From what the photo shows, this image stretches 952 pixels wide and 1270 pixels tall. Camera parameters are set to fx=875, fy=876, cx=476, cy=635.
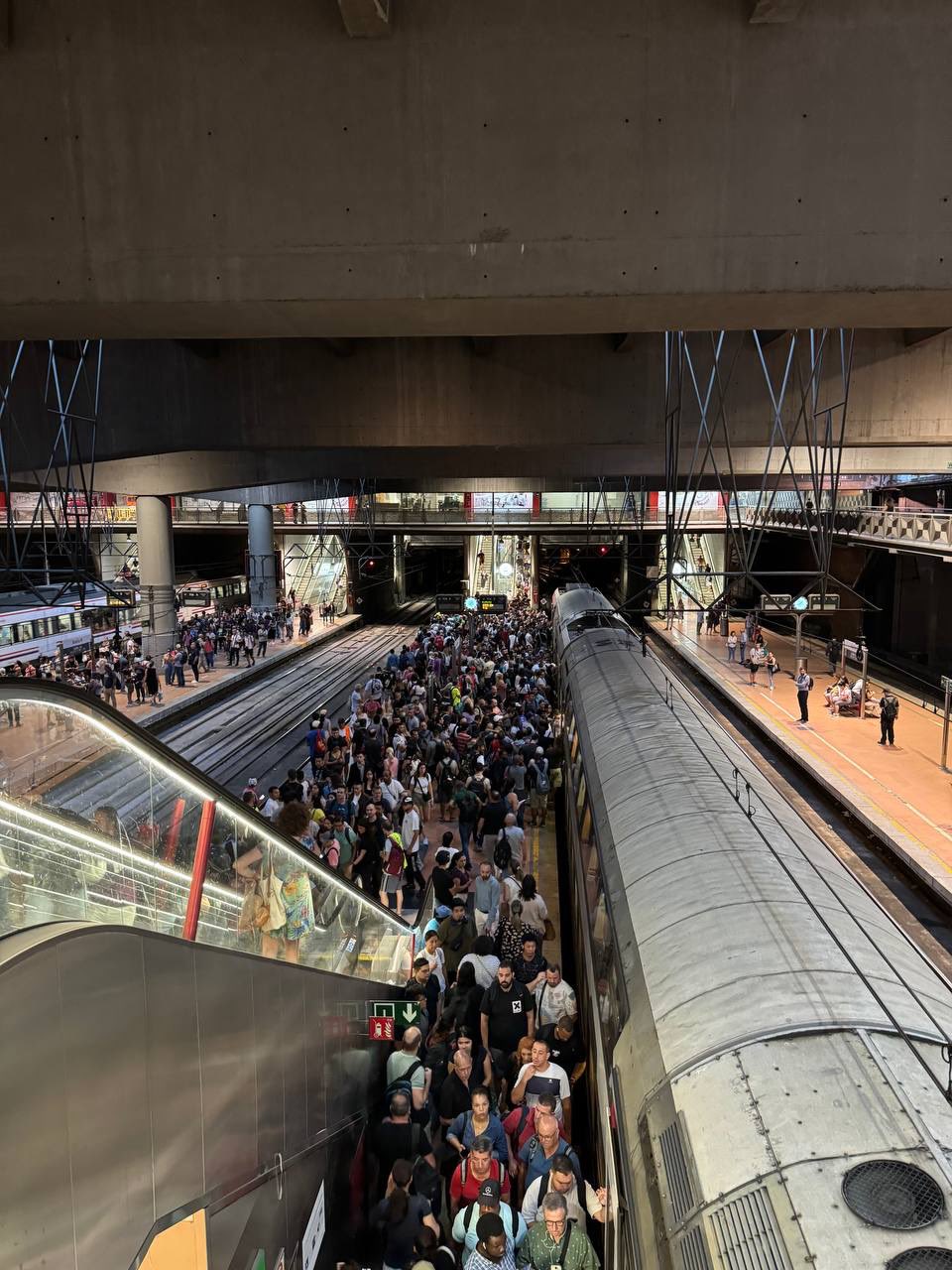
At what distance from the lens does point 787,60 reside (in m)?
4.69

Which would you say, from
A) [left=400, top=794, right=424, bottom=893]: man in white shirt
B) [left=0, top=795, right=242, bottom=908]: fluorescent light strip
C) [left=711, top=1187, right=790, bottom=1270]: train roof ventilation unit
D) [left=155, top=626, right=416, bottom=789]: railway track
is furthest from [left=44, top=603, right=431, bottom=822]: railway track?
[left=711, top=1187, right=790, bottom=1270]: train roof ventilation unit

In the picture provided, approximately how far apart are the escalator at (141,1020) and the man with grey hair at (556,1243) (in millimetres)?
1187

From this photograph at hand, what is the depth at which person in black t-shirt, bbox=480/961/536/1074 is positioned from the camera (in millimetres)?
6594

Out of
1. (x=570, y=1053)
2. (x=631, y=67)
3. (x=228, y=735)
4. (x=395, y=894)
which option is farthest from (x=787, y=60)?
(x=228, y=735)

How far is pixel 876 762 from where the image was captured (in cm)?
1716

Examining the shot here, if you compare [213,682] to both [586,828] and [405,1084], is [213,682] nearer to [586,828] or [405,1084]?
[586,828]

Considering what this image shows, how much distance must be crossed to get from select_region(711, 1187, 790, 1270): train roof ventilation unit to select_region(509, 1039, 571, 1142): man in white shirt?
2.42 m

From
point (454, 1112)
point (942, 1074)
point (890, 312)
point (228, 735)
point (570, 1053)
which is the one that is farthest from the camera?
point (228, 735)

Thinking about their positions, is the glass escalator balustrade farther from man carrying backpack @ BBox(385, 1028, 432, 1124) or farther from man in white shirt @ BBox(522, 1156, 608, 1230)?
man carrying backpack @ BBox(385, 1028, 432, 1124)

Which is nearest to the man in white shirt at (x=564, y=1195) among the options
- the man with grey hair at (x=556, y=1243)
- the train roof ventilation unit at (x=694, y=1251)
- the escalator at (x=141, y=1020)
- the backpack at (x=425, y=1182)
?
the man with grey hair at (x=556, y=1243)

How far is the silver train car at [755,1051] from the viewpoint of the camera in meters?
3.04

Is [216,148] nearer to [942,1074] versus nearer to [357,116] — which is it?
[357,116]

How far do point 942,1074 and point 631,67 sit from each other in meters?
5.16

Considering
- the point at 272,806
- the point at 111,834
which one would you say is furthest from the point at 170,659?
the point at 111,834
